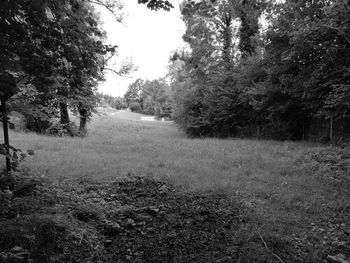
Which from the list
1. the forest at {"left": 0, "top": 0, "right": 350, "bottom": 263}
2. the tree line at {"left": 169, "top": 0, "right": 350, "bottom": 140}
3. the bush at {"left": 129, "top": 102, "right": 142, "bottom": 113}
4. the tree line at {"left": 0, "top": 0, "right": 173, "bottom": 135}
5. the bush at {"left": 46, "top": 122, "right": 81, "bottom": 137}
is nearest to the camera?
the forest at {"left": 0, "top": 0, "right": 350, "bottom": 263}

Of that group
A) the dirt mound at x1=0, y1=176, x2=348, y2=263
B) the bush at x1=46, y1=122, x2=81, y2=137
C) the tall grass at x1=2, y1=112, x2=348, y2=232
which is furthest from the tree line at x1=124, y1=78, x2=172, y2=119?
the dirt mound at x1=0, y1=176, x2=348, y2=263

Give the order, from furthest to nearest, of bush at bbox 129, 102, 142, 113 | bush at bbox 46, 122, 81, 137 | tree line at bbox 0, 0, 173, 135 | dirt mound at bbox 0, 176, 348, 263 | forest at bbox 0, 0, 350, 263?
1. bush at bbox 129, 102, 142, 113
2. bush at bbox 46, 122, 81, 137
3. tree line at bbox 0, 0, 173, 135
4. forest at bbox 0, 0, 350, 263
5. dirt mound at bbox 0, 176, 348, 263

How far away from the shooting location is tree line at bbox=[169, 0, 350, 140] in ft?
30.1

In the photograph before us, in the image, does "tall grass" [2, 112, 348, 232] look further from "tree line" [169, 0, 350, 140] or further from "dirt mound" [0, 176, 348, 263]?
"tree line" [169, 0, 350, 140]

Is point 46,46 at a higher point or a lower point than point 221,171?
higher

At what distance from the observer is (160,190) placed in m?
5.72

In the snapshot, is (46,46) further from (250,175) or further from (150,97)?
(150,97)

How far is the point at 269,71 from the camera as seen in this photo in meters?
13.5

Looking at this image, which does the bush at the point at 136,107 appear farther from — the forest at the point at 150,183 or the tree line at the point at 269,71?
the forest at the point at 150,183

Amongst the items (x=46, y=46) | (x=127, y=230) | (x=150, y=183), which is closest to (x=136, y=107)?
(x=150, y=183)

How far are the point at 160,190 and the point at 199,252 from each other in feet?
7.56

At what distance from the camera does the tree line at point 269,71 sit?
9187 millimetres

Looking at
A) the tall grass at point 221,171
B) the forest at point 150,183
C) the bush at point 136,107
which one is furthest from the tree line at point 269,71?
the bush at point 136,107

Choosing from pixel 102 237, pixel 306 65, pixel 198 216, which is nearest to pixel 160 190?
pixel 198 216
